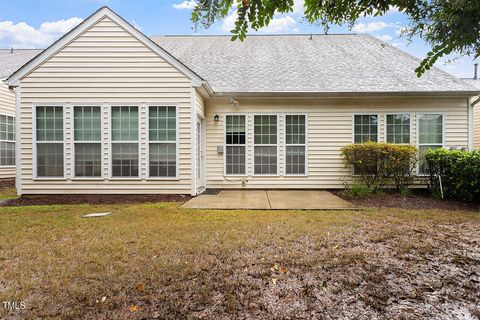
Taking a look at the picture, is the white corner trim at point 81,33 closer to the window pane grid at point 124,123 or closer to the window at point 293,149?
the window pane grid at point 124,123

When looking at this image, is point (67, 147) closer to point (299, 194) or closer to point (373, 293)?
point (299, 194)

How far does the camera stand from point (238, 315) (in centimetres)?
220

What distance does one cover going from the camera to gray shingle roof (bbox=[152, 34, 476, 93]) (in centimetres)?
908

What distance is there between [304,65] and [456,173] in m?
6.25

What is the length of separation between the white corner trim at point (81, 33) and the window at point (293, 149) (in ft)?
11.0

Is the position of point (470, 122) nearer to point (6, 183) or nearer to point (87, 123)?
point (87, 123)

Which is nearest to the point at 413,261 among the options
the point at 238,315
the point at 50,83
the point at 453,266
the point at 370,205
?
the point at 453,266

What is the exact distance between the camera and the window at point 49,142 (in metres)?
7.92

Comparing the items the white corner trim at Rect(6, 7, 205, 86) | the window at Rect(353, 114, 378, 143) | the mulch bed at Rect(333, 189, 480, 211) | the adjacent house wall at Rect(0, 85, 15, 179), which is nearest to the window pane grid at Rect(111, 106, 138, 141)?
the white corner trim at Rect(6, 7, 205, 86)

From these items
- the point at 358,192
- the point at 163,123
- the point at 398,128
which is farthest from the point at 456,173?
the point at 163,123

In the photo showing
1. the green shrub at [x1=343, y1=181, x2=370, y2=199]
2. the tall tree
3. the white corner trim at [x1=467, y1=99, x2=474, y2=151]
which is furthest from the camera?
the white corner trim at [x1=467, y1=99, x2=474, y2=151]

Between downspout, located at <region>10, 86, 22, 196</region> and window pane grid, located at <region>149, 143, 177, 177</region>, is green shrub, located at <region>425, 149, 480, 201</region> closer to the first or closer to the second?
window pane grid, located at <region>149, 143, 177, 177</region>

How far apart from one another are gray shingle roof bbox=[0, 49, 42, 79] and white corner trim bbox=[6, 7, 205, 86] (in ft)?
24.6

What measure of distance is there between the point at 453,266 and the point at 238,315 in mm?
2706
